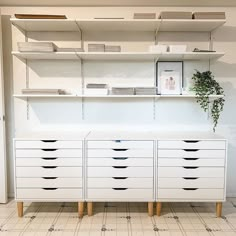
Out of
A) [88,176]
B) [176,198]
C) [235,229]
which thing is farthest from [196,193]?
[88,176]

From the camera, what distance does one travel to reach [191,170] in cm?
240

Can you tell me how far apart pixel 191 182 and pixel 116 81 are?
1342mm

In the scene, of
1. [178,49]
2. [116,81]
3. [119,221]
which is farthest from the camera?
[116,81]

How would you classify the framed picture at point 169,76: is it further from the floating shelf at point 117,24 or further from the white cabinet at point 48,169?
the white cabinet at point 48,169

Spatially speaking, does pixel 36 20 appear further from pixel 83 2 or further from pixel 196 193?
A: pixel 196 193

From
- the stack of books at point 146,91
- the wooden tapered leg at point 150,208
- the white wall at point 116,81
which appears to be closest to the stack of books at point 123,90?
the stack of books at point 146,91

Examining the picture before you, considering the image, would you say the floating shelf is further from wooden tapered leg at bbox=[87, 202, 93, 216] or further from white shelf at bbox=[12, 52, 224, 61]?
wooden tapered leg at bbox=[87, 202, 93, 216]

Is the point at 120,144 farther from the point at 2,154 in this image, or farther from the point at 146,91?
the point at 2,154

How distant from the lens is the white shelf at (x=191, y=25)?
96.5 inches

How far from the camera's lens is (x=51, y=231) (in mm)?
2201

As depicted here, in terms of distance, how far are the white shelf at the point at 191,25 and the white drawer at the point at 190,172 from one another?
1.44 meters

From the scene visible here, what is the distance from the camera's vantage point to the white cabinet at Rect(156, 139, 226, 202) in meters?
2.39

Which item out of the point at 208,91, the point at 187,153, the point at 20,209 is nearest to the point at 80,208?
the point at 20,209

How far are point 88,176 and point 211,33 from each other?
2065 mm
